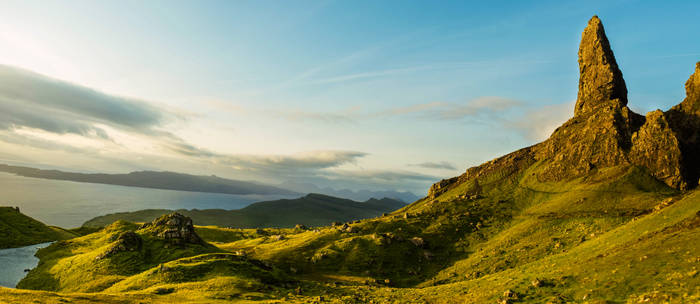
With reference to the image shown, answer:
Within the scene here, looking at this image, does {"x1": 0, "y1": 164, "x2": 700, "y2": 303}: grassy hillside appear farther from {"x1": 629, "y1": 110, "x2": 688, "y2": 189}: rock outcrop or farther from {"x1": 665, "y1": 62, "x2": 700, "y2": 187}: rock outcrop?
{"x1": 665, "y1": 62, "x2": 700, "y2": 187}: rock outcrop

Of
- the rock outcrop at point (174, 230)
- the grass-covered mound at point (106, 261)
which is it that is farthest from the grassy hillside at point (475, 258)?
the rock outcrop at point (174, 230)

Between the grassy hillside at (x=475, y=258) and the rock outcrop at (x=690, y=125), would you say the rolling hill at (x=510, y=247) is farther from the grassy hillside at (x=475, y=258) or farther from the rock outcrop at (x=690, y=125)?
the rock outcrop at (x=690, y=125)

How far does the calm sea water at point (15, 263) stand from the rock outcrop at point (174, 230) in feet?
121

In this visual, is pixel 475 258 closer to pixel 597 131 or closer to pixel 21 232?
pixel 597 131

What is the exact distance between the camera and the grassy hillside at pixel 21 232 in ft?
461

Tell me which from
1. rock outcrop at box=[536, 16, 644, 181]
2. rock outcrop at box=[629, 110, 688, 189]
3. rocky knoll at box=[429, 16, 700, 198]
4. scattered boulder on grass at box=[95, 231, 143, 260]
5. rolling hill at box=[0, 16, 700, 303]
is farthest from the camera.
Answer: rock outcrop at box=[536, 16, 644, 181]

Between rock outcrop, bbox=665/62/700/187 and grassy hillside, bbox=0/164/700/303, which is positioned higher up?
rock outcrop, bbox=665/62/700/187

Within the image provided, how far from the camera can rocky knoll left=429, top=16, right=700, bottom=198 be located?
129125 mm

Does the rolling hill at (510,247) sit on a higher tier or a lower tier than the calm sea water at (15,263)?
higher

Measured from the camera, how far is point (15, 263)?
113 meters

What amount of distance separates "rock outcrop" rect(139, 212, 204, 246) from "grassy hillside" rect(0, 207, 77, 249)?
71.9 m

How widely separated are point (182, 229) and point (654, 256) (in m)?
137

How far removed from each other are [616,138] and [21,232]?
305 m

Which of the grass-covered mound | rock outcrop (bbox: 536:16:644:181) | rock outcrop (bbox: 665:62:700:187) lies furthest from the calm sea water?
rock outcrop (bbox: 665:62:700:187)
